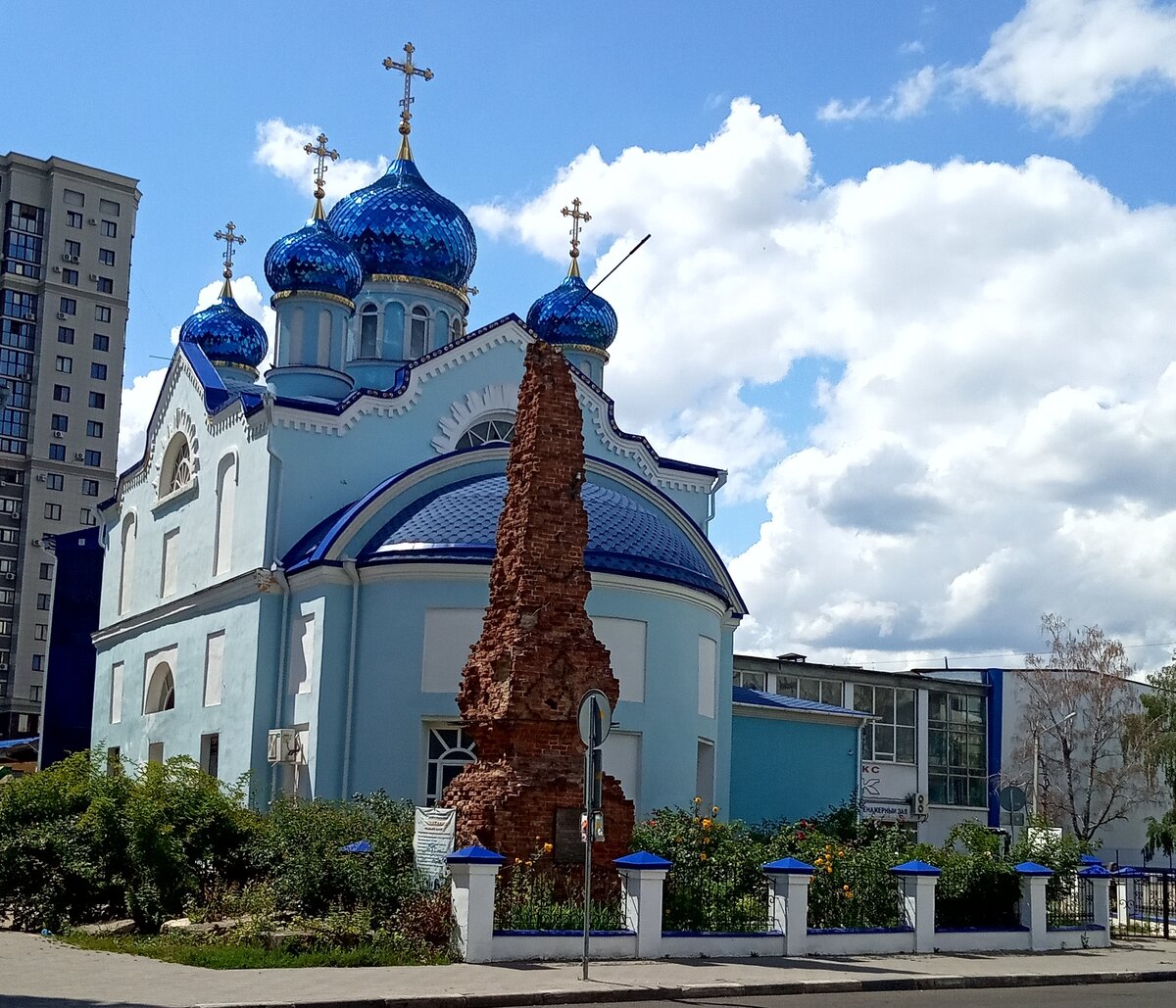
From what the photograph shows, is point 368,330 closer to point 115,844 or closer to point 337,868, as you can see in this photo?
point 115,844

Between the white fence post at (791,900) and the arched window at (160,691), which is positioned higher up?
the arched window at (160,691)

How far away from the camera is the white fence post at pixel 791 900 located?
15570mm

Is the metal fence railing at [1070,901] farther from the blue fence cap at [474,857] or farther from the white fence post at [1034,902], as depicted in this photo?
the blue fence cap at [474,857]

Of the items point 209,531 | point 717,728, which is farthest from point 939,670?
point 209,531

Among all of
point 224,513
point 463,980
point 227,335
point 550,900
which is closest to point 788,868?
point 550,900

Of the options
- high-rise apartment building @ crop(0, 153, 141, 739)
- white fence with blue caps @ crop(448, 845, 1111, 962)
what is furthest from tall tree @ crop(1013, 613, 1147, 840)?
high-rise apartment building @ crop(0, 153, 141, 739)

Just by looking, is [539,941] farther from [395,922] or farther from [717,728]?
[717,728]

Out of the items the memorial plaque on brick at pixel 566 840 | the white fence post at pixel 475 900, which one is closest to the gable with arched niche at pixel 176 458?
the memorial plaque on brick at pixel 566 840

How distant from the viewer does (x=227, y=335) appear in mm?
37625

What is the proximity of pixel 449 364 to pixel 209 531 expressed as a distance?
17.7 ft

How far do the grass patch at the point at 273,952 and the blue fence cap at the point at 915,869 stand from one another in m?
5.59

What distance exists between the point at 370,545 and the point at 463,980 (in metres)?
13.2

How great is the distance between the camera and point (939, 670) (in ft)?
167

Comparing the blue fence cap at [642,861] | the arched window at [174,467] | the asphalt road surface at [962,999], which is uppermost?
the arched window at [174,467]
